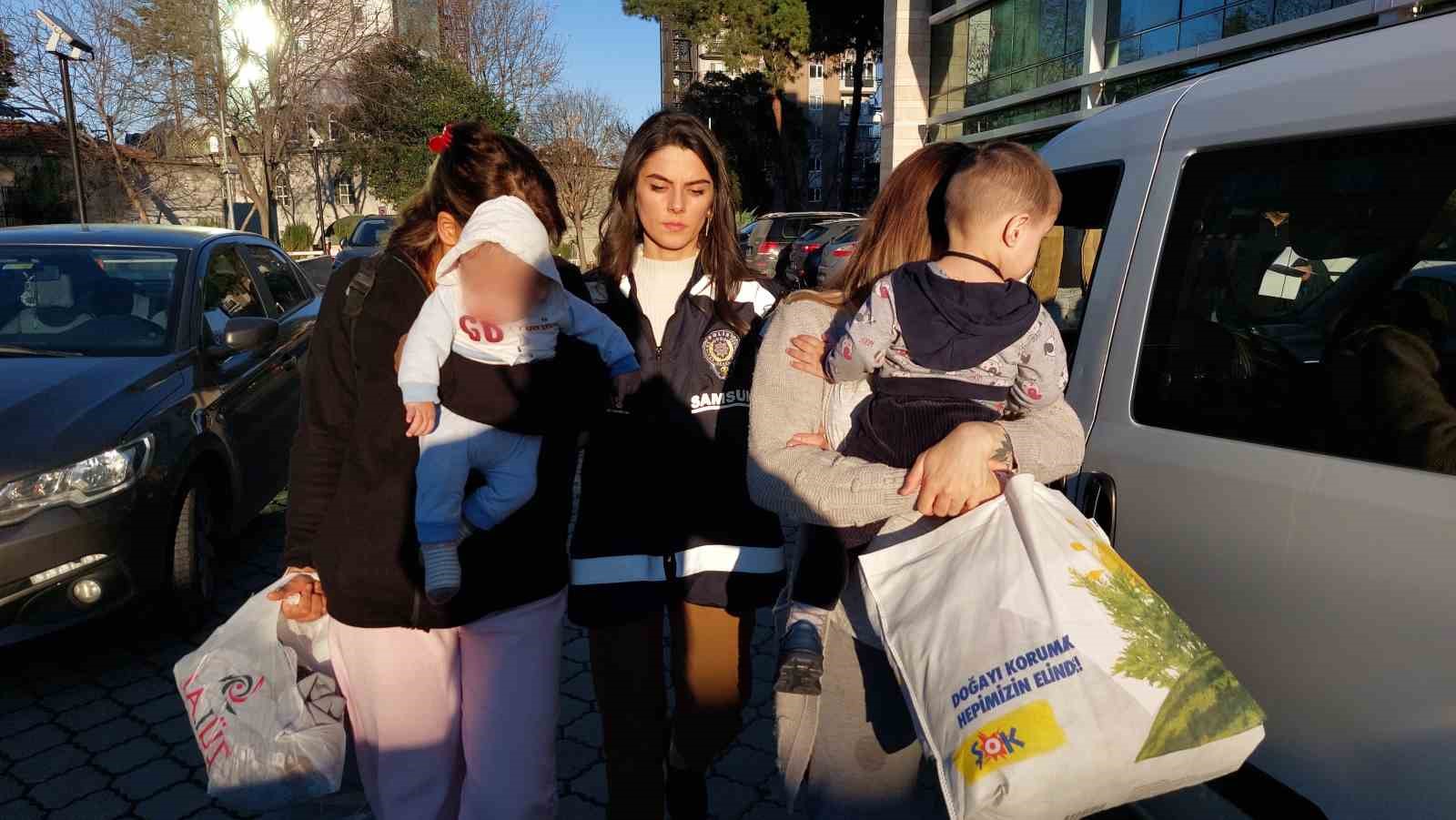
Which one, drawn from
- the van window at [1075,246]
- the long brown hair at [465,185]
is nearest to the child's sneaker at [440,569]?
the long brown hair at [465,185]

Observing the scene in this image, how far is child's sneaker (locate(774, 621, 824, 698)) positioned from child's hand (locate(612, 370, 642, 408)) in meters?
0.71

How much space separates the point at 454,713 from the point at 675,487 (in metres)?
0.72

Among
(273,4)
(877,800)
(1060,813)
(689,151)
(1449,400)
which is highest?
(273,4)

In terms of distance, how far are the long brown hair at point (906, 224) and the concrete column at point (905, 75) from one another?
3011 cm

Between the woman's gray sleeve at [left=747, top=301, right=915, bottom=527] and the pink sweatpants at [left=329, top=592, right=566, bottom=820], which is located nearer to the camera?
the woman's gray sleeve at [left=747, top=301, right=915, bottom=527]

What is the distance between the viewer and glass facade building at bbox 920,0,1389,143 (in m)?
15.8

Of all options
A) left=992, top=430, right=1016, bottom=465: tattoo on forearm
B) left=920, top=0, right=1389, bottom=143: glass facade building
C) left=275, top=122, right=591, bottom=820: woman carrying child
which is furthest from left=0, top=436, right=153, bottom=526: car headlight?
left=920, top=0, right=1389, bottom=143: glass facade building

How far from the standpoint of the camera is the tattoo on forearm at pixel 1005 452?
5.32ft

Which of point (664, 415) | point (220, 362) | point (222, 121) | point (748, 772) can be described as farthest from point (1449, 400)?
point (222, 121)

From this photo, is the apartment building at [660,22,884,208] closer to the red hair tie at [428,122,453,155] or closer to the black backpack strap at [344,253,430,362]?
the red hair tie at [428,122,453,155]

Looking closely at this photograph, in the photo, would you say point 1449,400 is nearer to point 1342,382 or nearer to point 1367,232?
point 1342,382

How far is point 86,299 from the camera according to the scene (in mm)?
4496

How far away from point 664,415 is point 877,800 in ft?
3.18

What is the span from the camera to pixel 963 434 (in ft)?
5.18
